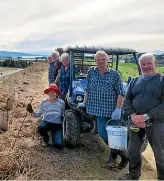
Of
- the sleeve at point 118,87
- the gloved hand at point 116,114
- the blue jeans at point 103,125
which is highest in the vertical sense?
the sleeve at point 118,87

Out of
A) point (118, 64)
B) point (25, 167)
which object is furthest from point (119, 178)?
point (118, 64)

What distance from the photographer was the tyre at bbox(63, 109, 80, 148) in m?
6.31

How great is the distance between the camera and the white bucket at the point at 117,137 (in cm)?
541

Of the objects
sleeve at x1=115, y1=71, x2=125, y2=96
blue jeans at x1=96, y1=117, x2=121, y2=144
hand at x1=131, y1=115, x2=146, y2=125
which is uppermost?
sleeve at x1=115, y1=71, x2=125, y2=96

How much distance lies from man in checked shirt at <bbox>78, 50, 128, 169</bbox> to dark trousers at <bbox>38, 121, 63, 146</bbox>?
0.86 meters

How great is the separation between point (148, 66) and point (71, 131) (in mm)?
2079

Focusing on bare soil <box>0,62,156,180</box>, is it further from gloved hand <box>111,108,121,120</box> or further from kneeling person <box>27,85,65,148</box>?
gloved hand <box>111,108,121,120</box>

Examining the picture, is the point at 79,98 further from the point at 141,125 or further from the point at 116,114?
the point at 141,125

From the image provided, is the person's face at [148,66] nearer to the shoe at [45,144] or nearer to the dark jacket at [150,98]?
the dark jacket at [150,98]

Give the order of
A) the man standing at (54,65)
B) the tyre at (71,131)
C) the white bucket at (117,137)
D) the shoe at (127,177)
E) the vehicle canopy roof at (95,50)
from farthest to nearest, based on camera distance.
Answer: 1. the man standing at (54,65)
2. the vehicle canopy roof at (95,50)
3. the tyre at (71,131)
4. the white bucket at (117,137)
5. the shoe at (127,177)

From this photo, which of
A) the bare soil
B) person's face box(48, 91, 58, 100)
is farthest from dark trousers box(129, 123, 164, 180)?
person's face box(48, 91, 58, 100)

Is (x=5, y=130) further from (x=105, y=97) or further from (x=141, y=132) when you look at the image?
(x=141, y=132)

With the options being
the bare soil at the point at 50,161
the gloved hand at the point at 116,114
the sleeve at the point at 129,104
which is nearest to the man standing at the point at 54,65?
the bare soil at the point at 50,161

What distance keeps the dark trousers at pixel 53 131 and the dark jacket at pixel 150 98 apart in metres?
1.78
